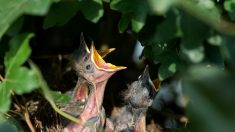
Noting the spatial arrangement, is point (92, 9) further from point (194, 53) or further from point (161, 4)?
point (161, 4)

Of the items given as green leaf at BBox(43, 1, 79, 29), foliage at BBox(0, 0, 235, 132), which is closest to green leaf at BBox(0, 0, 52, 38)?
foliage at BBox(0, 0, 235, 132)

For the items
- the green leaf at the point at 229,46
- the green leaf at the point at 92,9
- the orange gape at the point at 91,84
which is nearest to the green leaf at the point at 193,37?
the green leaf at the point at 229,46

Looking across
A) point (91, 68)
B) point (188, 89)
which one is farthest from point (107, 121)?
point (188, 89)

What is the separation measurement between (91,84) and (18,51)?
2.08 feet

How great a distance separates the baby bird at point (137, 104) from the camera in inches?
72.7

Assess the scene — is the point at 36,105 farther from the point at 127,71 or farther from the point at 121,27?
the point at 121,27

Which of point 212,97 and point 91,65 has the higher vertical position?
point 212,97

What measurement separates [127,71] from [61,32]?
12.7 inches

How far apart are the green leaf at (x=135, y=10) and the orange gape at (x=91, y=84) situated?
0.39 meters

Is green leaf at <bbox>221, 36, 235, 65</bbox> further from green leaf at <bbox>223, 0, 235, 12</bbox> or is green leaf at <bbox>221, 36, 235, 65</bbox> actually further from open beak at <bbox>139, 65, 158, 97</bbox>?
open beak at <bbox>139, 65, 158, 97</bbox>

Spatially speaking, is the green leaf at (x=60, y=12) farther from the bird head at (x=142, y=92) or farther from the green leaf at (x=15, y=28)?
the bird head at (x=142, y=92)

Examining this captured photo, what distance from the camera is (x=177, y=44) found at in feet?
4.97

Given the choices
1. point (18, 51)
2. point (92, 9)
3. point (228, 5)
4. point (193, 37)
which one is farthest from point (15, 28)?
point (228, 5)

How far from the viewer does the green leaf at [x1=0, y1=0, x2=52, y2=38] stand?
1188 millimetres
